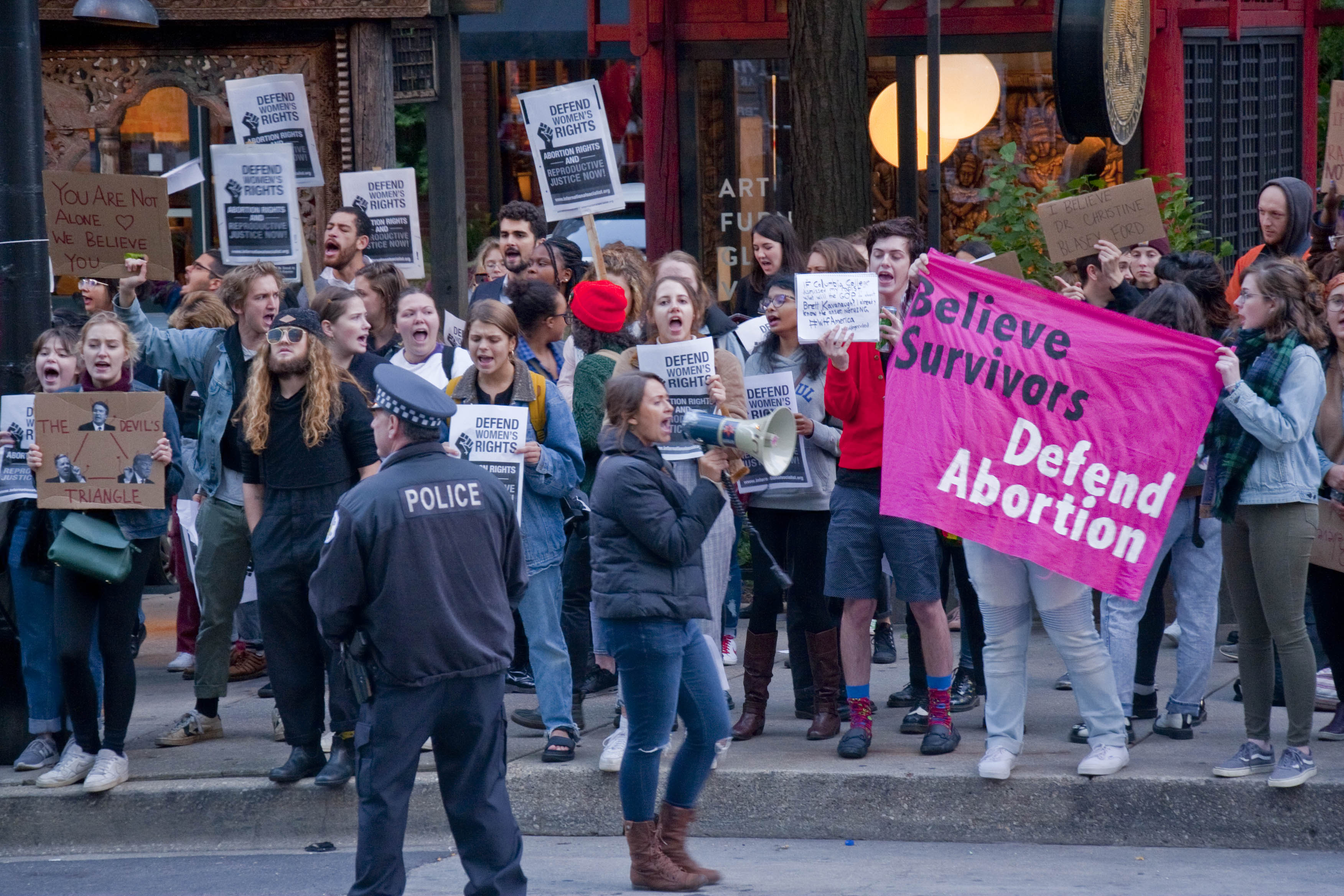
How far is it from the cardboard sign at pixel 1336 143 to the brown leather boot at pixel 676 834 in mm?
5235

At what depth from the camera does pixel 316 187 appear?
33.3ft

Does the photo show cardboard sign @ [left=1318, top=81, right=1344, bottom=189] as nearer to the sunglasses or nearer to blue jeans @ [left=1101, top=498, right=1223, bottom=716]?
blue jeans @ [left=1101, top=498, right=1223, bottom=716]

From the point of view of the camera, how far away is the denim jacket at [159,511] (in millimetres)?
6598

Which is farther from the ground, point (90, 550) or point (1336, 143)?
point (1336, 143)

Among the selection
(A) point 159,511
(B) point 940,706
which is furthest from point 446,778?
(A) point 159,511

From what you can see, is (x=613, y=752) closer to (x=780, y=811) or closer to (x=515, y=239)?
(x=780, y=811)

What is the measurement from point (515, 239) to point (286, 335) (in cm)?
257

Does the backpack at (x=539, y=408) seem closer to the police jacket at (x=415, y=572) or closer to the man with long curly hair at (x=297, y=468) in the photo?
the man with long curly hair at (x=297, y=468)

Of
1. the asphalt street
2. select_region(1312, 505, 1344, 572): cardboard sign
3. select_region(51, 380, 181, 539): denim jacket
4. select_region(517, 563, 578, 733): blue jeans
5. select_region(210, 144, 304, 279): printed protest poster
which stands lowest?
the asphalt street

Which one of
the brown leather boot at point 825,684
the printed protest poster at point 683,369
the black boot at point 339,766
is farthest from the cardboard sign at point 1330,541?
the black boot at point 339,766

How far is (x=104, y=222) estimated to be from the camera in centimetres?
743

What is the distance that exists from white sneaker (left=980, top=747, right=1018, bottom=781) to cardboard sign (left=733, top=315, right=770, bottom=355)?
7.19 ft

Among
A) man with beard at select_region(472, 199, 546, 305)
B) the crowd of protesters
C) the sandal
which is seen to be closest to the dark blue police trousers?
the crowd of protesters

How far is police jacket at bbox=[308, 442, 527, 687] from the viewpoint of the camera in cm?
482
